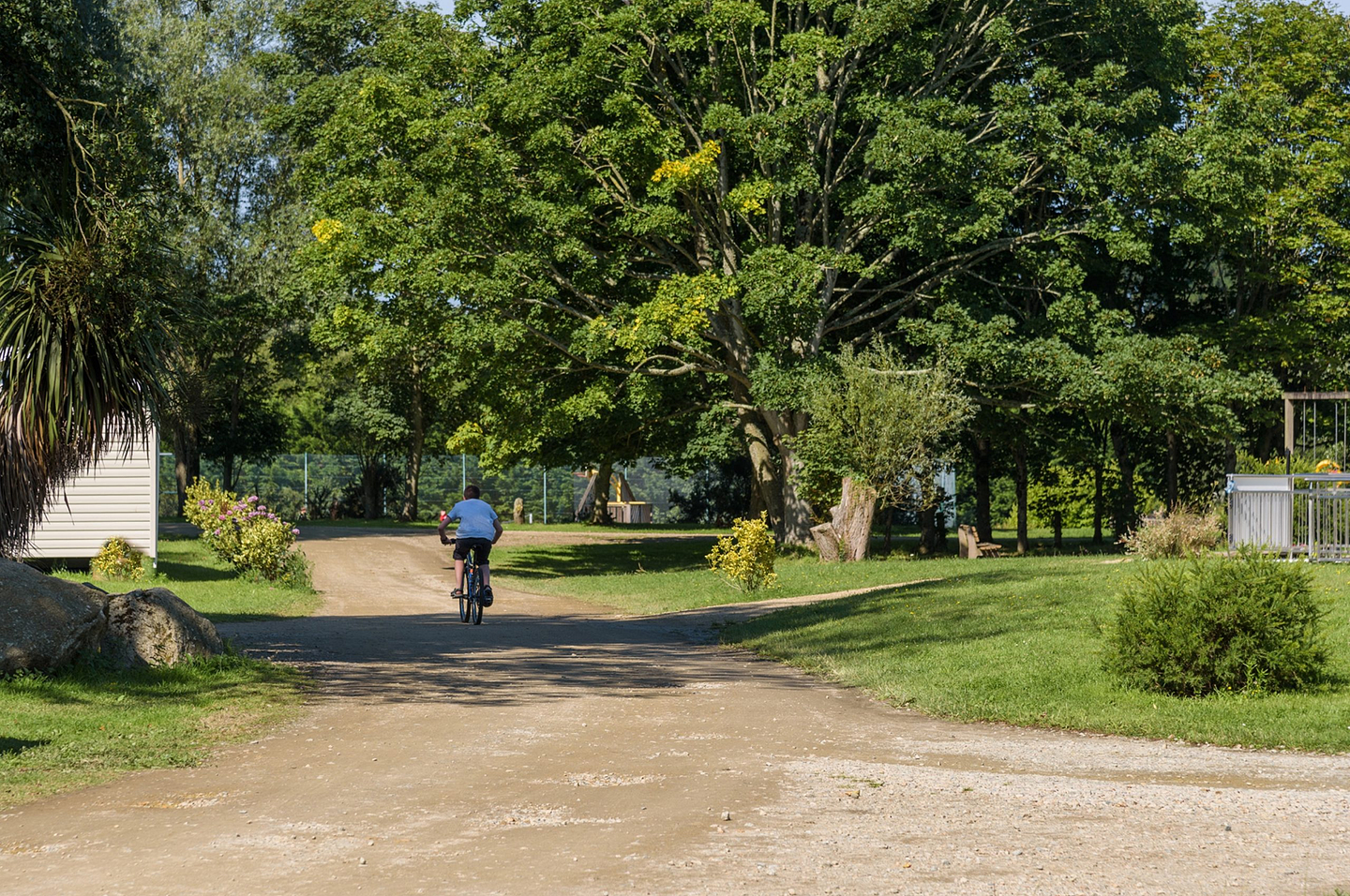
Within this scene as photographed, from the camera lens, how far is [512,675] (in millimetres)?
11664

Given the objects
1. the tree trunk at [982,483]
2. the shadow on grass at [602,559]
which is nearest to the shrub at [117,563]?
the shadow on grass at [602,559]

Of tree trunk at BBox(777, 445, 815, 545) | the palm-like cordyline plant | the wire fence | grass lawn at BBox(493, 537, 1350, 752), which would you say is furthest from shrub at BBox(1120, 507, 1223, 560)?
the wire fence

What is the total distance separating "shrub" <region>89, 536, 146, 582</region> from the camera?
22766mm

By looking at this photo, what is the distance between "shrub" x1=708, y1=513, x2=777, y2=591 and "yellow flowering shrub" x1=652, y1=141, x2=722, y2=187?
7515 millimetres

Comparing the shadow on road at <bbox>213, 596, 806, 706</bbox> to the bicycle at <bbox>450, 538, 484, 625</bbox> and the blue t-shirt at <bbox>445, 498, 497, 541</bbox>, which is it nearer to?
the bicycle at <bbox>450, 538, 484, 625</bbox>

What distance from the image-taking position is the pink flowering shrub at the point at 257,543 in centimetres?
2281

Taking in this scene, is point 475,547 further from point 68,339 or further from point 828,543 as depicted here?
point 828,543

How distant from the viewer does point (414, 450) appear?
4606cm

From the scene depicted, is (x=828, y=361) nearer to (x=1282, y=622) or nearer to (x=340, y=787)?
(x=1282, y=622)

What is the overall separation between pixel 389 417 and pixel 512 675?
34356mm

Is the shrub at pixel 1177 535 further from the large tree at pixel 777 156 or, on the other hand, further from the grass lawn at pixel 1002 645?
the large tree at pixel 777 156

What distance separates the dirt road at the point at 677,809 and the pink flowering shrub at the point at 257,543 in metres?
12.7

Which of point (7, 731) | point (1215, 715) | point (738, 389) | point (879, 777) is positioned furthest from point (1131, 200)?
point (7, 731)

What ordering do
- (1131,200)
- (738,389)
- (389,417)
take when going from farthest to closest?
(389,417) < (738,389) < (1131,200)
